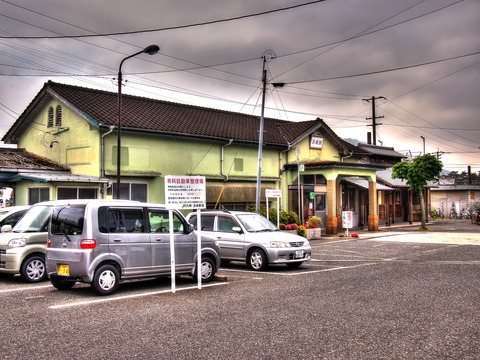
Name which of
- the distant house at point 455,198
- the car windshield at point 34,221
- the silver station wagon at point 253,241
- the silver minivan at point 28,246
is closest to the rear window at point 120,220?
the silver minivan at point 28,246

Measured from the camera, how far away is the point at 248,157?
2794 cm

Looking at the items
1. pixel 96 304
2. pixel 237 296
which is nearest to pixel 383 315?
pixel 237 296

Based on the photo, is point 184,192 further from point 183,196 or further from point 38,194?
point 38,194

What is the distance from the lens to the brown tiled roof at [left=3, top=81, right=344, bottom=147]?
73.6 feet

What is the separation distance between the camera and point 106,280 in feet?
33.4

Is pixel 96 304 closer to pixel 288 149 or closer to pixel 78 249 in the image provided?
pixel 78 249

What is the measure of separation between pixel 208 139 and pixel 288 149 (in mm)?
6723

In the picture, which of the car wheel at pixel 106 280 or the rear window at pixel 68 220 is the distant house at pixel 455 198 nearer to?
the car wheel at pixel 106 280

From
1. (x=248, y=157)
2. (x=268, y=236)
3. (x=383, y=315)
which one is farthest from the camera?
(x=248, y=157)

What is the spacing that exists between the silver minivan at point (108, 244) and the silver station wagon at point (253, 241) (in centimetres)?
326

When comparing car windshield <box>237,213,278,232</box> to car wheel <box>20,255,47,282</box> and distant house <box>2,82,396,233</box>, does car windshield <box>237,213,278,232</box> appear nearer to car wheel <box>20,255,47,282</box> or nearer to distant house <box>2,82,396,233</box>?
distant house <box>2,82,396,233</box>

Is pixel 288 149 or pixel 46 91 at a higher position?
pixel 46 91

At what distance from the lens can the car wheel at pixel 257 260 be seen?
14.3 m

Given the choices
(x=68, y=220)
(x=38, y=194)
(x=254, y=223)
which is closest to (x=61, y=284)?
(x=68, y=220)
